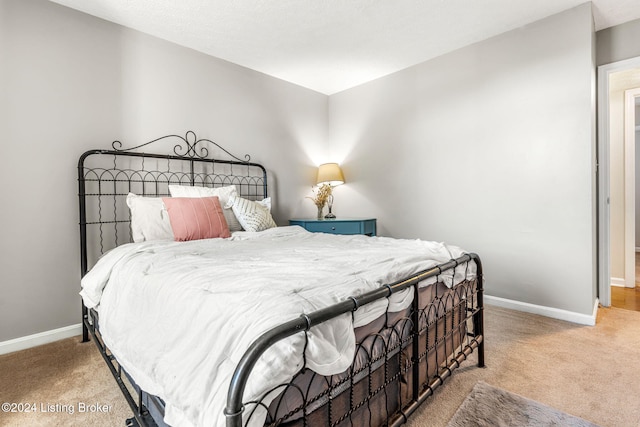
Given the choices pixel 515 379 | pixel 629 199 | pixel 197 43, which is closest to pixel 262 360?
pixel 515 379

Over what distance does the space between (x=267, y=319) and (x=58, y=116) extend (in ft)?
8.21

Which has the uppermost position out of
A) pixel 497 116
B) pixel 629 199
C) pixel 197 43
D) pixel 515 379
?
pixel 197 43

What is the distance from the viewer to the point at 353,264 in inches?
56.1

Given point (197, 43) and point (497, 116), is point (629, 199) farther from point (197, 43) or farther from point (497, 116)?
point (197, 43)

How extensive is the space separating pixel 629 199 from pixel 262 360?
4.45 m

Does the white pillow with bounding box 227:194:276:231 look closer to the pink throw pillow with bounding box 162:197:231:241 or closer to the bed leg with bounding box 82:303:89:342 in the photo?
the pink throw pillow with bounding box 162:197:231:241

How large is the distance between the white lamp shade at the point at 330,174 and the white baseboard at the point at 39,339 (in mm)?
2800

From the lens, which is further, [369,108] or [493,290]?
[369,108]

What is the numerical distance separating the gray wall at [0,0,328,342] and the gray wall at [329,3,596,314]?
2.25 metres

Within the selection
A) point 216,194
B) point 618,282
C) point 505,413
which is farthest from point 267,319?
point 618,282

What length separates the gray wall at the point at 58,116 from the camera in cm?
211

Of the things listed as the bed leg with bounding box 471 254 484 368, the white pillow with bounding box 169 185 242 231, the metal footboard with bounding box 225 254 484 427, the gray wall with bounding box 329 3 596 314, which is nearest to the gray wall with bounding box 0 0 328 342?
the white pillow with bounding box 169 185 242 231

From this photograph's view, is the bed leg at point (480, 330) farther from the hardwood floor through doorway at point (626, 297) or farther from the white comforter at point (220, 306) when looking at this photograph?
the hardwood floor through doorway at point (626, 297)

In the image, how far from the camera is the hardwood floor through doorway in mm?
2853
